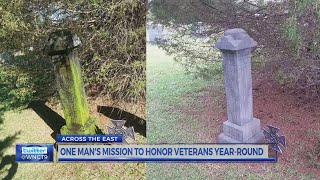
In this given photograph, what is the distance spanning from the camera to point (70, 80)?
6.27 feet

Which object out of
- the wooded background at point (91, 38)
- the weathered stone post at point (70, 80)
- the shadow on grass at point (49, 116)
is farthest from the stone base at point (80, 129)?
the wooded background at point (91, 38)

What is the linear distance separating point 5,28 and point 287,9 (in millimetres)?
1837

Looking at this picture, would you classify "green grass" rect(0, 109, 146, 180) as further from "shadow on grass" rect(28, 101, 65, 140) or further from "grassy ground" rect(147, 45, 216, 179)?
"shadow on grass" rect(28, 101, 65, 140)

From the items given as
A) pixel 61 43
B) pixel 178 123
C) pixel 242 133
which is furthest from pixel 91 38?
pixel 242 133

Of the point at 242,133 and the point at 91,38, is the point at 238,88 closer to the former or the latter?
the point at 242,133

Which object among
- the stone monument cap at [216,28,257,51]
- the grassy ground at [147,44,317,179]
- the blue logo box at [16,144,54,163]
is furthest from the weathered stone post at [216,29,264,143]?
the blue logo box at [16,144,54,163]

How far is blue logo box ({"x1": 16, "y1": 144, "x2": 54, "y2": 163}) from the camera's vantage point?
72.6 inches

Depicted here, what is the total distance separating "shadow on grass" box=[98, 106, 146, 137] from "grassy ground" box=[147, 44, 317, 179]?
0.12 metres

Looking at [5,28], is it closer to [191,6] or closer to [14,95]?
[14,95]

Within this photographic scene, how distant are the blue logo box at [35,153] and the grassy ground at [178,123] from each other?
2.00ft

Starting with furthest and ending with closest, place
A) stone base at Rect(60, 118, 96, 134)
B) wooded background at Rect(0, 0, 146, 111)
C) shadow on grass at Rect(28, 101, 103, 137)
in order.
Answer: shadow on grass at Rect(28, 101, 103, 137) < wooded background at Rect(0, 0, 146, 111) < stone base at Rect(60, 118, 96, 134)

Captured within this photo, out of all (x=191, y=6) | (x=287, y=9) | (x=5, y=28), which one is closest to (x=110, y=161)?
(x=191, y=6)

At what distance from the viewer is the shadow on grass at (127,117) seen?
2.12m

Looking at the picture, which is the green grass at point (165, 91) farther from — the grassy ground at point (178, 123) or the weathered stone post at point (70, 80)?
the weathered stone post at point (70, 80)
